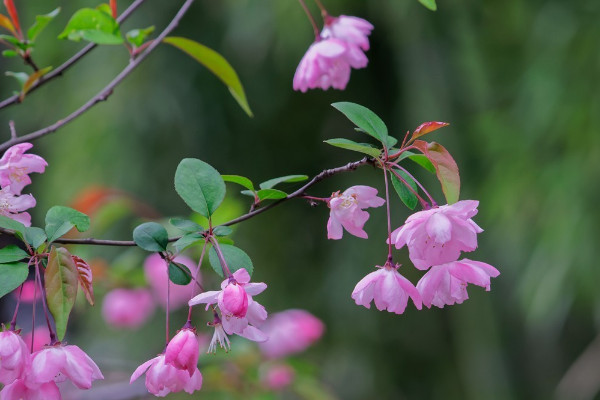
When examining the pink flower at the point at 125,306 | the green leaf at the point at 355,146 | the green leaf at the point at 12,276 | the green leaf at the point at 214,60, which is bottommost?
the pink flower at the point at 125,306

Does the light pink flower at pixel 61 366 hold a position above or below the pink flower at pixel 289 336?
above

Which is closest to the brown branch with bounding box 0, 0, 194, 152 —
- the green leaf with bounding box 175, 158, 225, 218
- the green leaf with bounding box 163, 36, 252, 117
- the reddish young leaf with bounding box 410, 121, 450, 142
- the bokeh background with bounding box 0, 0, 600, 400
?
the green leaf with bounding box 163, 36, 252, 117

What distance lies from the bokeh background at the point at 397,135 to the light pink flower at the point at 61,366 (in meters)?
1.13

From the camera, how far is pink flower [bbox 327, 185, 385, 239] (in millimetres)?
424

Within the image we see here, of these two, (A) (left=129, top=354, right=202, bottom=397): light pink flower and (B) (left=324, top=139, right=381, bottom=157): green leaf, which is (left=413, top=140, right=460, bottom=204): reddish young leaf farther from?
(A) (left=129, top=354, right=202, bottom=397): light pink flower

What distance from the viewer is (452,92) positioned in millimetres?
1847

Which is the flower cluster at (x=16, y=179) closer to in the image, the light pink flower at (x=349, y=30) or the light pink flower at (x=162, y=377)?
the light pink flower at (x=162, y=377)

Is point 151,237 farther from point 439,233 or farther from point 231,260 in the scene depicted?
point 439,233

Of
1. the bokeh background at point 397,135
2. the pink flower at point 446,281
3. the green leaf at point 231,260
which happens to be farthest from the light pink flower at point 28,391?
the bokeh background at point 397,135

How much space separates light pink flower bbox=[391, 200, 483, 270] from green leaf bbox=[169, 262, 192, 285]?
4.9 inches

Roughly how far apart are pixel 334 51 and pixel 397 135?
1530mm

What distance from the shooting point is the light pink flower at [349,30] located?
0.50m

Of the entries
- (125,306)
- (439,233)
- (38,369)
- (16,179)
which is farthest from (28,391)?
(125,306)

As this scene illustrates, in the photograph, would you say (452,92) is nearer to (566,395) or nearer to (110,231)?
(566,395)
